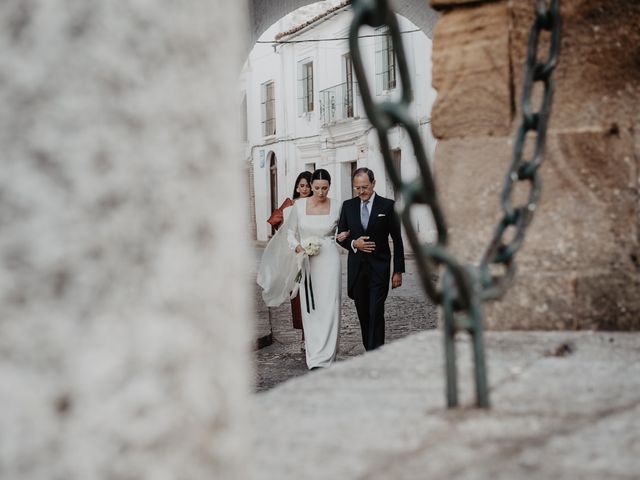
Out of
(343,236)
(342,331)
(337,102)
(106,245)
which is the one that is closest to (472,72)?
(106,245)

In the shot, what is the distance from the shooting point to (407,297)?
1090 centimetres

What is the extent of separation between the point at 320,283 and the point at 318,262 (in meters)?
0.18

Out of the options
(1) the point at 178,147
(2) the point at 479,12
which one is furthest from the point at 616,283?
(1) the point at 178,147

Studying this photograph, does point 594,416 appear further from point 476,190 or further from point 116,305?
point 476,190

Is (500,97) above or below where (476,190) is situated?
above

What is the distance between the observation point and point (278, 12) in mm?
13289

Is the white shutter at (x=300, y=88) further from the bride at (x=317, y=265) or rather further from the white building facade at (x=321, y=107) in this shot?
A: the bride at (x=317, y=265)

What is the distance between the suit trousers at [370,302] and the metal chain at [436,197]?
5036mm

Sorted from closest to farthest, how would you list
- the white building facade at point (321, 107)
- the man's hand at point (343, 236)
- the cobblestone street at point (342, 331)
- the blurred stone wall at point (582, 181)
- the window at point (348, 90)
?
the blurred stone wall at point (582, 181) → the cobblestone street at point (342, 331) → the man's hand at point (343, 236) → the white building facade at point (321, 107) → the window at point (348, 90)

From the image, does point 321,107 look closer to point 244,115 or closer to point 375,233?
point 244,115

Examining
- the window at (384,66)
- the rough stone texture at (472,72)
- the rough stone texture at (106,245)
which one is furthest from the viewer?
the window at (384,66)

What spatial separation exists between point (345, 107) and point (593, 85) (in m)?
22.7

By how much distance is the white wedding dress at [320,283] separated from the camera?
7.05 meters

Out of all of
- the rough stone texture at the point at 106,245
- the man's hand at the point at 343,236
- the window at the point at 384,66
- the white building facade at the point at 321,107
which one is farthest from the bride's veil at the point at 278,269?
the window at the point at 384,66
